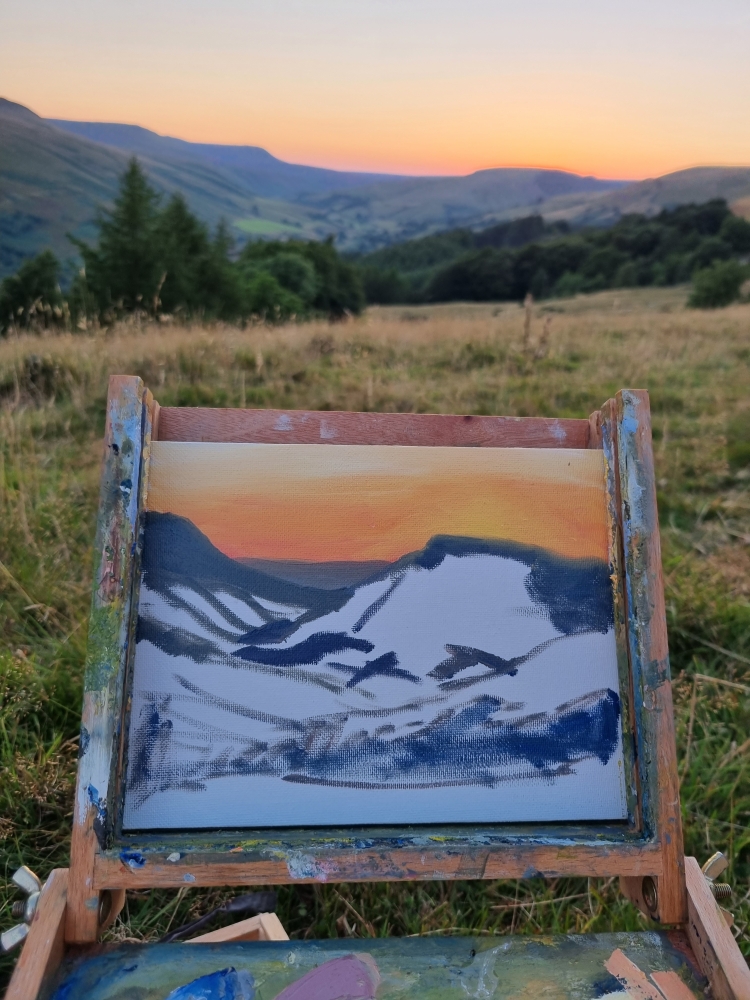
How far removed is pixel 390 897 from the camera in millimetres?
1479

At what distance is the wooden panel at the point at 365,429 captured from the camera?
1.06 meters

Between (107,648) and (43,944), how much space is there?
0.35 metres

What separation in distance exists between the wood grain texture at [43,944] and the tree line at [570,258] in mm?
29755

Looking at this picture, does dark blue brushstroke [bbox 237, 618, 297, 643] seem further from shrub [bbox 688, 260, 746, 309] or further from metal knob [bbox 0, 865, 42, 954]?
shrub [bbox 688, 260, 746, 309]

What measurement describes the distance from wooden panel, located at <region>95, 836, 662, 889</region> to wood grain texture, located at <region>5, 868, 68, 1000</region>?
0.05 metres

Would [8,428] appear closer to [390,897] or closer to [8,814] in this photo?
[8,814]

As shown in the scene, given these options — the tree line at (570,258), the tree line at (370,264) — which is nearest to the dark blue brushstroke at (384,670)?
the tree line at (370,264)

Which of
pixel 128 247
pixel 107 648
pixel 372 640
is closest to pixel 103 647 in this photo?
pixel 107 648

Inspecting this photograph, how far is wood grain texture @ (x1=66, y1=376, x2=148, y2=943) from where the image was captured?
2.66ft

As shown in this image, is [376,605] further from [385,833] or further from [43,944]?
[43,944]

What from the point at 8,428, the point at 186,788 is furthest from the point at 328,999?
the point at 8,428

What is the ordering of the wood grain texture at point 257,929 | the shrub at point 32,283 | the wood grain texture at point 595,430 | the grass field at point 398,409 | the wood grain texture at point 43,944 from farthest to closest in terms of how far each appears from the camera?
the shrub at point 32,283, the grass field at point 398,409, the wood grain texture at point 257,929, the wood grain texture at point 595,430, the wood grain texture at point 43,944

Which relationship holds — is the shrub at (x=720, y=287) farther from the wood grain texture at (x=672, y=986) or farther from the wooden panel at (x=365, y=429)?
the wood grain texture at (x=672, y=986)

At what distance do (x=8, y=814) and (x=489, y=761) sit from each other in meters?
1.27
